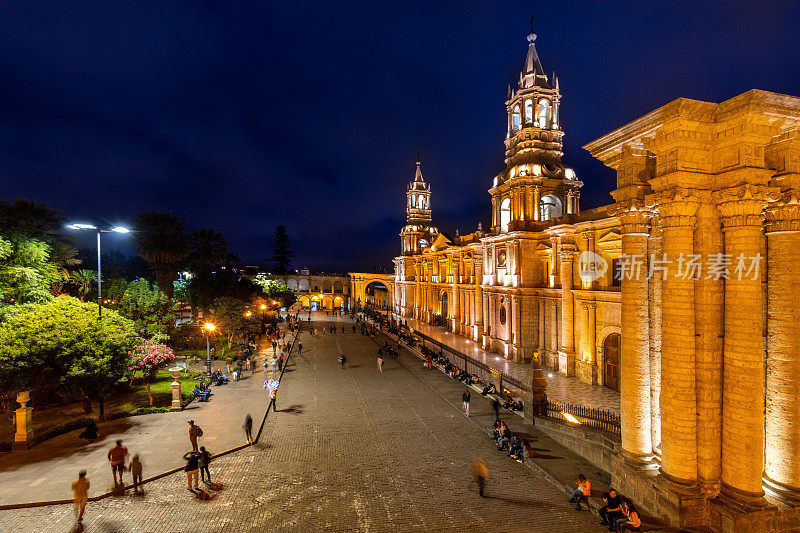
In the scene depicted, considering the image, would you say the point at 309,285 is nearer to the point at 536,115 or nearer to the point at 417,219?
the point at 417,219

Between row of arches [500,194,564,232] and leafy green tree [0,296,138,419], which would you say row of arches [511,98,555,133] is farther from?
leafy green tree [0,296,138,419]

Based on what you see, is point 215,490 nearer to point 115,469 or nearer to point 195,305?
point 115,469

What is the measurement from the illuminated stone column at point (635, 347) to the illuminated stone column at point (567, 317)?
46.5 ft

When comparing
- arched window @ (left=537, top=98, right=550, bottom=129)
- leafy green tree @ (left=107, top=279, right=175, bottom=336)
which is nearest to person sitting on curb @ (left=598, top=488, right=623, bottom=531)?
arched window @ (left=537, top=98, right=550, bottom=129)

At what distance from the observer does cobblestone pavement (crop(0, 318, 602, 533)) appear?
346 inches

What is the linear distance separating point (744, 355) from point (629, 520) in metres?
3.90

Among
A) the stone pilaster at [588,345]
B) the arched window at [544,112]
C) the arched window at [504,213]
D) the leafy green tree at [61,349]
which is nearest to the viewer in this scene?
the leafy green tree at [61,349]

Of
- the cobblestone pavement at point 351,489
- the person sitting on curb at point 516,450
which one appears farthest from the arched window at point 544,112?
the person sitting on curb at point 516,450

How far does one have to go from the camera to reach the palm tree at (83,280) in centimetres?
2889

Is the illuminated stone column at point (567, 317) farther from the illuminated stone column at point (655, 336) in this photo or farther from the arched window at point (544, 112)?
the illuminated stone column at point (655, 336)

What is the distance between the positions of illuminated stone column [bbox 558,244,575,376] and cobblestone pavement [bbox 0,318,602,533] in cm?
933

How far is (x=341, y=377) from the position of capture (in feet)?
75.8

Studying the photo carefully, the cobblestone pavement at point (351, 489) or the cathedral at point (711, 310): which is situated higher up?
the cathedral at point (711, 310)

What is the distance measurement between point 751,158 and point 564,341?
16.8 metres
